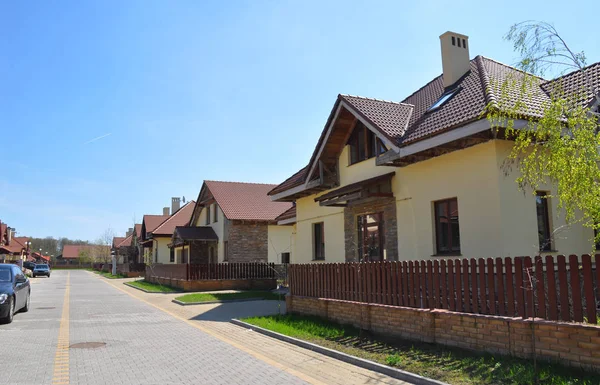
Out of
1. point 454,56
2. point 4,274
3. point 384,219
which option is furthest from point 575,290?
point 4,274

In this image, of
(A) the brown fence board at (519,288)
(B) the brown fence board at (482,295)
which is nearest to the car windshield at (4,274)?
(B) the brown fence board at (482,295)

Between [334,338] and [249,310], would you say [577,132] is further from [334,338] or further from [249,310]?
[249,310]

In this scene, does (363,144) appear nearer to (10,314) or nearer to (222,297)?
(222,297)

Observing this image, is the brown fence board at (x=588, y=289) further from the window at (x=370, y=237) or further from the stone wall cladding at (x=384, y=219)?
the window at (x=370, y=237)

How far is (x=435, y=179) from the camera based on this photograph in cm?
1280

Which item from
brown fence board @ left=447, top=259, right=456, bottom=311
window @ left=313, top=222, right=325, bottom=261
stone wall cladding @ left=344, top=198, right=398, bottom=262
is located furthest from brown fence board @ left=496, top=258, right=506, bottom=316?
window @ left=313, top=222, right=325, bottom=261

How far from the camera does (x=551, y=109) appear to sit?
24.3 ft

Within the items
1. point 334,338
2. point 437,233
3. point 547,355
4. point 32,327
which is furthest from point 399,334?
point 32,327

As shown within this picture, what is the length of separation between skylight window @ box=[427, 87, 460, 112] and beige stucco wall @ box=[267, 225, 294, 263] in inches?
705

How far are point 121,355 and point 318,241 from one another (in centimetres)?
1123

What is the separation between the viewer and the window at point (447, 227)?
1232cm

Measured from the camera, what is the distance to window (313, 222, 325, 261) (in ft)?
63.3

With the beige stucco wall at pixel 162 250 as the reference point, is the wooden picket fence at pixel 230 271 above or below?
below

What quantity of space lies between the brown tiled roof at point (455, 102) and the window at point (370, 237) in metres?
2.92
